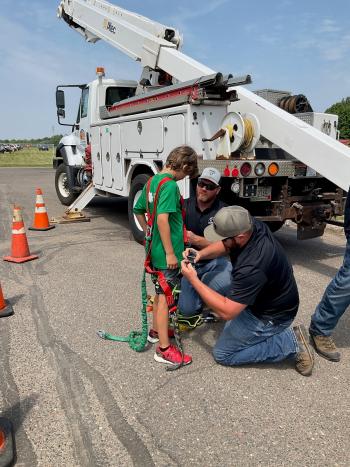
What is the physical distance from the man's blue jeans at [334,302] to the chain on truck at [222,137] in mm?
1592

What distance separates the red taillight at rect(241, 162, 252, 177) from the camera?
4.85 meters

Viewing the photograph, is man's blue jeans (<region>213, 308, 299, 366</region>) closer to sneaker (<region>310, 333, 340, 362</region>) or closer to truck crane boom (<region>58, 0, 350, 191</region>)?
sneaker (<region>310, 333, 340, 362</region>)

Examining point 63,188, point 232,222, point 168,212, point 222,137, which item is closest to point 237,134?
point 222,137

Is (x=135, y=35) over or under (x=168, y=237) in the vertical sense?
over

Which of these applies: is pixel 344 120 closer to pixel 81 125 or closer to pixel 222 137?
pixel 81 125

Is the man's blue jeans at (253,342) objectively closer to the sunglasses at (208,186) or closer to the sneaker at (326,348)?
the sneaker at (326,348)

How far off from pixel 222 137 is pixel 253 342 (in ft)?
10.0

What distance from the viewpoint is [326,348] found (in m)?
3.20

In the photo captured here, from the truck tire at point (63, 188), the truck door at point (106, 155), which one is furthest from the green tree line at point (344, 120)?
A: the truck door at point (106, 155)

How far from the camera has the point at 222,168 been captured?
4.94m

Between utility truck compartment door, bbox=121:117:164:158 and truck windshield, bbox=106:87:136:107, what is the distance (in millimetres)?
2124

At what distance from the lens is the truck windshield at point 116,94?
8.46 m

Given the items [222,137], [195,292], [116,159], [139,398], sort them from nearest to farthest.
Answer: [139,398]
[195,292]
[222,137]
[116,159]

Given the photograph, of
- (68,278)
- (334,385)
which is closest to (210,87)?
(68,278)
